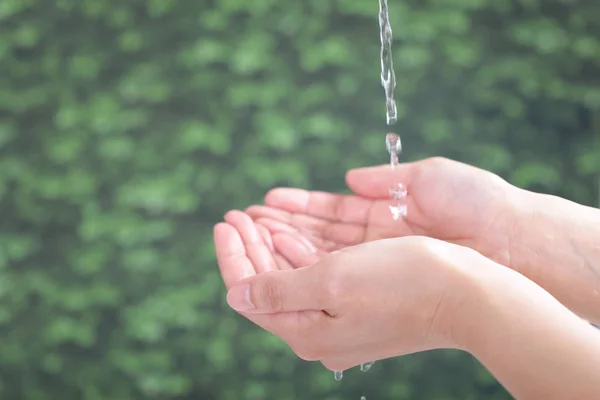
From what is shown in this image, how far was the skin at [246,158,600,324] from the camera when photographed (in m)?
0.96

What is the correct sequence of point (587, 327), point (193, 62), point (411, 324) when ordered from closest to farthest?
point (587, 327) → point (411, 324) → point (193, 62)

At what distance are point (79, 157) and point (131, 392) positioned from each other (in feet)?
2.23

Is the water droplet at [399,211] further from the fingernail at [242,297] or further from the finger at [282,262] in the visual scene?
the fingernail at [242,297]

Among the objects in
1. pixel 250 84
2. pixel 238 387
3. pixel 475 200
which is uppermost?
pixel 250 84

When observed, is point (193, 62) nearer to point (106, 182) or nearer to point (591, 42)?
point (106, 182)

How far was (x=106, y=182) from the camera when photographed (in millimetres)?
1616

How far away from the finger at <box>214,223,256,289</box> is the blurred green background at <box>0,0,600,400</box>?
597 mm

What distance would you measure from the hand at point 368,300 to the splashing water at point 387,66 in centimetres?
85

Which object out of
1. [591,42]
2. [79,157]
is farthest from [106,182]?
[591,42]

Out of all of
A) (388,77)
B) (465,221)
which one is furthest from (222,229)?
(388,77)

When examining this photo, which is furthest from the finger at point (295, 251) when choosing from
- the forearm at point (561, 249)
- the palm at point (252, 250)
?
A: the forearm at point (561, 249)

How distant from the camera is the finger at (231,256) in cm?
94

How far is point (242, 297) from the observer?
788mm

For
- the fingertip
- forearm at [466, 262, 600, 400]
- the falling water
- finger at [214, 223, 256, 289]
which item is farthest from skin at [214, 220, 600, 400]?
the falling water
